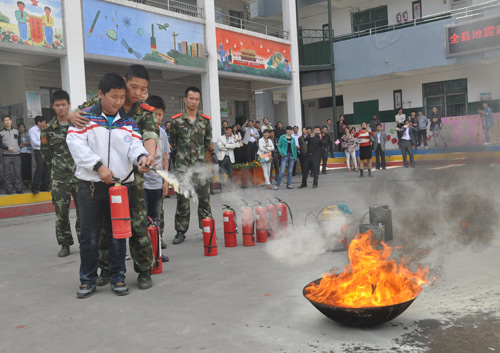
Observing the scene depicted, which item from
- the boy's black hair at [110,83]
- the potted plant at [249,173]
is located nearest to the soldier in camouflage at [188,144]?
the boy's black hair at [110,83]

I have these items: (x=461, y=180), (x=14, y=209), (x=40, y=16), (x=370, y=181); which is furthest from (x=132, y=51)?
(x=461, y=180)

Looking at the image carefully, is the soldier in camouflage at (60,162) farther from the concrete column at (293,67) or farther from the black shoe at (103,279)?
Result: the concrete column at (293,67)

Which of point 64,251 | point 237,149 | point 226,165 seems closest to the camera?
point 64,251

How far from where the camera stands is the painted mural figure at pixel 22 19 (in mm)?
12227

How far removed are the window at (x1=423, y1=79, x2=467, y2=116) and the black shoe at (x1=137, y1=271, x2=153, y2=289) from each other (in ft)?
70.2

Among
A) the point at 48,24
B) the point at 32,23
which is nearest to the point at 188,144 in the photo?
the point at 32,23

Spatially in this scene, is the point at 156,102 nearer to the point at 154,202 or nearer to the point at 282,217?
the point at 154,202

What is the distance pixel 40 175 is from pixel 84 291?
876cm

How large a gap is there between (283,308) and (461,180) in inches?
261

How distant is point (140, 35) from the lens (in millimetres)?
15312

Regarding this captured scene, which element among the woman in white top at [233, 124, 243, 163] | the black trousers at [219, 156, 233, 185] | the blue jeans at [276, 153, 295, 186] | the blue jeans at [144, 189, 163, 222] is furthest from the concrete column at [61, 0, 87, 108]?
the blue jeans at [144, 189, 163, 222]

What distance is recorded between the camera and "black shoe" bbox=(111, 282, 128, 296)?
4.54 metres

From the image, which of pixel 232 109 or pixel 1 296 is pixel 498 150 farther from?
pixel 232 109

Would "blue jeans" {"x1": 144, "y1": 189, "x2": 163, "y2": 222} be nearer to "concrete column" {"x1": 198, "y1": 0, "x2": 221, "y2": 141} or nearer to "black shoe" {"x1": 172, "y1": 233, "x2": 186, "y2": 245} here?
"black shoe" {"x1": 172, "y1": 233, "x2": 186, "y2": 245}
